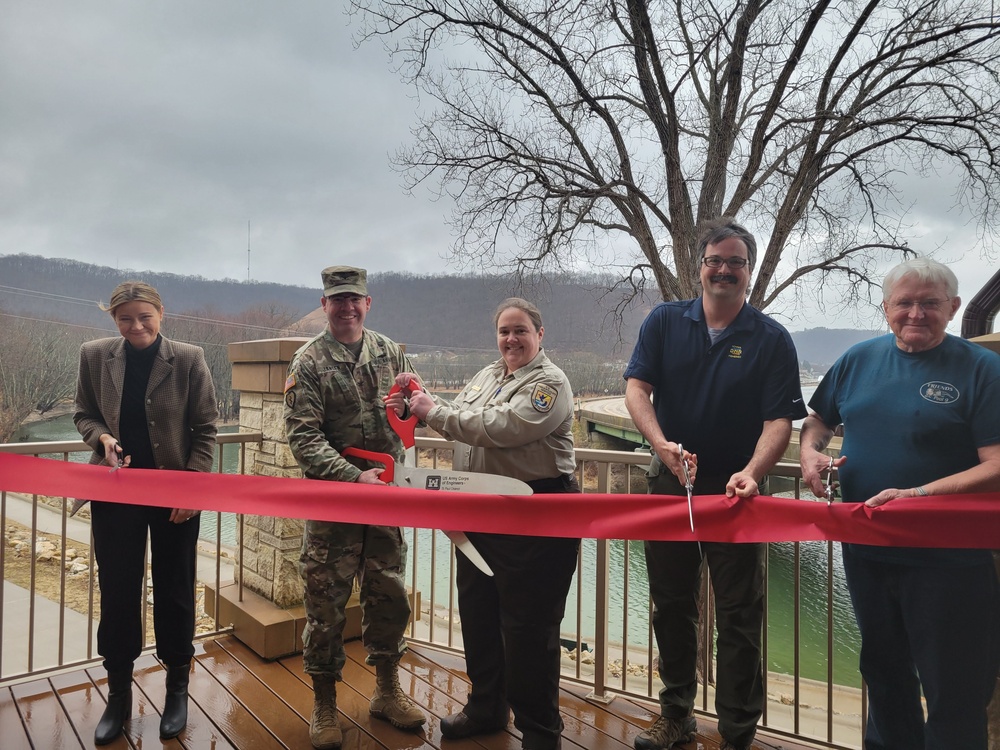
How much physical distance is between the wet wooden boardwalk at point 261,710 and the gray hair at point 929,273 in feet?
5.70

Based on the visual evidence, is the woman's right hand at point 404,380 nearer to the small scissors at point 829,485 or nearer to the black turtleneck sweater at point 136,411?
the black turtleneck sweater at point 136,411

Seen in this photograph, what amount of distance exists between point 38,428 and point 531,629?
30.9 feet

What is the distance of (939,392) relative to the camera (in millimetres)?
1598

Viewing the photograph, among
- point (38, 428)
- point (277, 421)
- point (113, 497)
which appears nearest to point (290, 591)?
point (277, 421)

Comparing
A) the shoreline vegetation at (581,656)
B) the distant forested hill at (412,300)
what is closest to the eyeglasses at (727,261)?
the shoreline vegetation at (581,656)

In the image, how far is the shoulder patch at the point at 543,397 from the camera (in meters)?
1.89

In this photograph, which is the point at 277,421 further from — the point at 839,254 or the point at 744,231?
the point at 839,254

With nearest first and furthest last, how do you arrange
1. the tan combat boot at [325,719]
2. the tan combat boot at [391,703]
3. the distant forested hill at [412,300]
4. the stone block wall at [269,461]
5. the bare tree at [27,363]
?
the tan combat boot at [325,719]
the tan combat boot at [391,703]
the stone block wall at [269,461]
the distant forested hill at [412,300]
the bare tree at [27,363]

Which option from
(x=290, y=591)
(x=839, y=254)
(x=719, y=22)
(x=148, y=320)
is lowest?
(x=290, y=591)

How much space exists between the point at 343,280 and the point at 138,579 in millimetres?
1349

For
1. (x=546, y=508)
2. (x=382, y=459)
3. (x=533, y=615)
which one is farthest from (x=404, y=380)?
(x=533, y=615)

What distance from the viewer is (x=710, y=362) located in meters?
1.94

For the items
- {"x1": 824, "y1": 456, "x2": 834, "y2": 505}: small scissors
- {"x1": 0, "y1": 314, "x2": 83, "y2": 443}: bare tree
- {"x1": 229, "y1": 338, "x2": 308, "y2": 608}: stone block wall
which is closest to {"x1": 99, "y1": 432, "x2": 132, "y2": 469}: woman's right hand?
{"x1": 229, "y1": 338, "x2": 308, "y2": 608}: stone block wall

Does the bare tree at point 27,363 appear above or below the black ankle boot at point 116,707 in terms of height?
above
